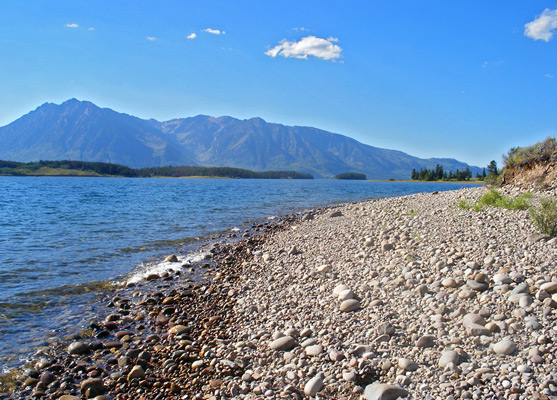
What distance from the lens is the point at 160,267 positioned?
669 inches

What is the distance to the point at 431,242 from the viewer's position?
13320mm

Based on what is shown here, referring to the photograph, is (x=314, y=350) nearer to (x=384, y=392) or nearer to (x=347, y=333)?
(x=347, y=333)

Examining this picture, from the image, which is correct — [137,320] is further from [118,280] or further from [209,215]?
[209,215]

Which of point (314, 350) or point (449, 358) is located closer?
point (449, 358)

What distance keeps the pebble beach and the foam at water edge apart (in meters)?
1.66

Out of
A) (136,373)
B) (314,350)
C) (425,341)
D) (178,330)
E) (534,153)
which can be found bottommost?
(136,373)

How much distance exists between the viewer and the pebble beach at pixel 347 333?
597 centimetres

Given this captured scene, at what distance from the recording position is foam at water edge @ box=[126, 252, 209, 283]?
15438 millimetres

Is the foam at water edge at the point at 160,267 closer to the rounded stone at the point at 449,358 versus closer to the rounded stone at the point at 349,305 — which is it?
the rounded stone at the point at 349,305

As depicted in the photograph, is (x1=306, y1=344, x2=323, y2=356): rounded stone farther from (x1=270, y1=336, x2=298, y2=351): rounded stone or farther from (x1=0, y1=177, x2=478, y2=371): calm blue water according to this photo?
(x1=0, y1=177, x2=478, y2=371): calm blue water

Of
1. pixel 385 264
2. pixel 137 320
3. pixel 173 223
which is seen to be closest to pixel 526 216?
pixel 385 264

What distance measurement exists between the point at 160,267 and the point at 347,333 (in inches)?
462

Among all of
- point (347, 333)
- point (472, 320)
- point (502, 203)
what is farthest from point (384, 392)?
point (502, 203)

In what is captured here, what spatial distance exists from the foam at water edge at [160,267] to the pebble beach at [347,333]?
1.66m
